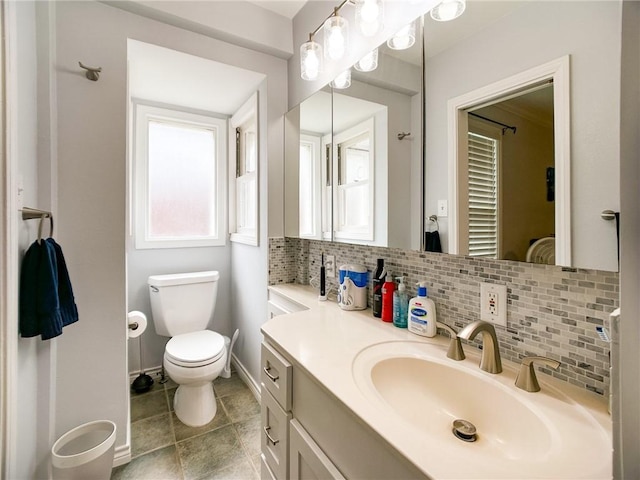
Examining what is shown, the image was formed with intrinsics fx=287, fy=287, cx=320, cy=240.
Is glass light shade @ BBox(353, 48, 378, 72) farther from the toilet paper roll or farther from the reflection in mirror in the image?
the toilet paper roll

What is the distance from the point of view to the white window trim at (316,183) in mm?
1643

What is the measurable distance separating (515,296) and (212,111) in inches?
99.0

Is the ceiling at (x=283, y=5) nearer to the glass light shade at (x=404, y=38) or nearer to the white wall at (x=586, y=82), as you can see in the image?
the glass light shade at (x=404, y=38)

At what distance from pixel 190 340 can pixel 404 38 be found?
80.0 inches

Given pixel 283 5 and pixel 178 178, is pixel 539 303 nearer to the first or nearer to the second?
pixel 283 5

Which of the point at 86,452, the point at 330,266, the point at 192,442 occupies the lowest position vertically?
the point at 192,442

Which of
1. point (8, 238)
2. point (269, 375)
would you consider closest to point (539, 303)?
point (269, 375)

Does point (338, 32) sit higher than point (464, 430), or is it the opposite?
point (338, 32)

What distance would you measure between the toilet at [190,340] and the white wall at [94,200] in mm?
323

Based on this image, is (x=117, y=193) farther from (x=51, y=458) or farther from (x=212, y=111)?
(x=212, y=111)

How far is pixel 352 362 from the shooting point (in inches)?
34.6

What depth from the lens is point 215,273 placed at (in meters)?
2.26

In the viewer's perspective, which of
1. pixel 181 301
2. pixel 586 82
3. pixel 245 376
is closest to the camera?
pixel 586 82

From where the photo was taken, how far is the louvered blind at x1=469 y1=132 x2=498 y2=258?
83 cm
